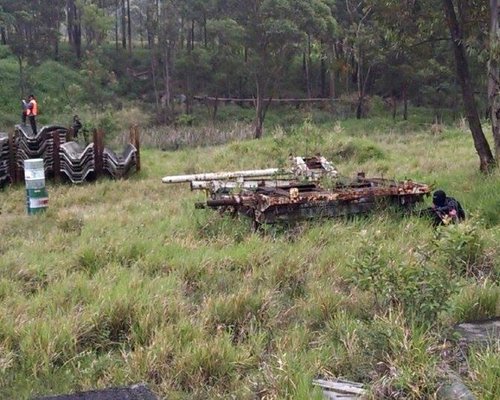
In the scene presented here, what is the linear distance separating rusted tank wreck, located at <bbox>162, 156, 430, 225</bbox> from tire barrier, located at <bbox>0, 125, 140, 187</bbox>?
4992 millimetres

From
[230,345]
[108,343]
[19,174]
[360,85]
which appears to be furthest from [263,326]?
[360,85]

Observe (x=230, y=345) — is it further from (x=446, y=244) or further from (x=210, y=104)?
(x=210, y=104)

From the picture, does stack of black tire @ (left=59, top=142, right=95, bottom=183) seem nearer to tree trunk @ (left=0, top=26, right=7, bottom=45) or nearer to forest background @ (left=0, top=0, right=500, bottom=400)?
forest background @ (left=0, top=0, right=500, bottom=400)

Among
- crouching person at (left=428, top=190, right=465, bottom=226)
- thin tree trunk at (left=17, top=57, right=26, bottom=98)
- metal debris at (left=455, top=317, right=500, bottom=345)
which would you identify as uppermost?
thin tree trunk at (left=17, top=57, right=26, bottom=98)

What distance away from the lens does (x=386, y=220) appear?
7289 millimetres

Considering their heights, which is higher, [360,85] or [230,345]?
[360,85]

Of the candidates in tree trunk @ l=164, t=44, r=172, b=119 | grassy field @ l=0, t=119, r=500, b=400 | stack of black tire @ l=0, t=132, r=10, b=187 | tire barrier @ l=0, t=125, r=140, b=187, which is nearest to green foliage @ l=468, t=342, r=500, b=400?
grassy field @ l=0, t=119, r=500, b=400

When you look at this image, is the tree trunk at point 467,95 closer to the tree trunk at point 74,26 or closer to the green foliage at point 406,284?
the green foliage at point 406,284

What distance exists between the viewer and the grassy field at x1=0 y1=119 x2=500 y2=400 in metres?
3.58

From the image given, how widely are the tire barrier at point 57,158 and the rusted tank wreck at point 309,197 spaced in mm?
4992

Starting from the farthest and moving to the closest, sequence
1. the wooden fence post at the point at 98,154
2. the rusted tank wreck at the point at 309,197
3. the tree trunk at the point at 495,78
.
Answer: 1. the wooden fence post at the point at 98,154
2. the tree trunk at the point at 495,78
3. the rusted tank wreck at the point at 309,197

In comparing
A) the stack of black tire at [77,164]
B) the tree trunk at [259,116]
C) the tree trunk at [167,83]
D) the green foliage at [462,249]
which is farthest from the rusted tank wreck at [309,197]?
the tree trunk at [167,83]

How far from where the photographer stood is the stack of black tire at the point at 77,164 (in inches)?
520

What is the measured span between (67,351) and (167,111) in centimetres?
3367
